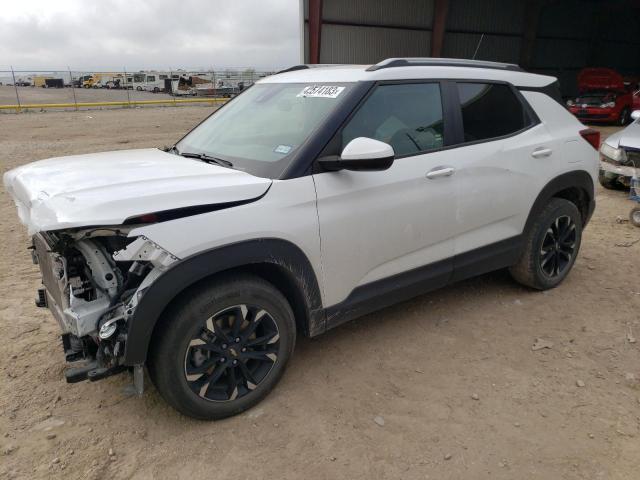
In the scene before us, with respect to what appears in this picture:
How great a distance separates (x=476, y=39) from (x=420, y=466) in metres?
22.4

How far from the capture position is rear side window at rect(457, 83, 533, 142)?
353cm

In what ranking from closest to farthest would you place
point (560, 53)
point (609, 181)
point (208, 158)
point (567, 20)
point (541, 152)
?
point (208, 158) → point (541, 152) → point (609, 181) → point (567, 20) → point (560, 53)

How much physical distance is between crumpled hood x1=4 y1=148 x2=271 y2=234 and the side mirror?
448 mm

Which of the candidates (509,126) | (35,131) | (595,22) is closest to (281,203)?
(509,126)

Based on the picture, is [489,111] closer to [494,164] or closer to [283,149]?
[494,164]

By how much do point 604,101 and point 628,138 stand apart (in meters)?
12.1

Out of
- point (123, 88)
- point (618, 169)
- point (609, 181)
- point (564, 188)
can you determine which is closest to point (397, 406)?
point (564, 188)

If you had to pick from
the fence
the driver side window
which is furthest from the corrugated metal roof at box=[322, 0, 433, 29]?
the driver side window

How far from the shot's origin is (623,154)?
7.12 meters

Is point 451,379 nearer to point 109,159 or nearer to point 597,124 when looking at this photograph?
point 109,159

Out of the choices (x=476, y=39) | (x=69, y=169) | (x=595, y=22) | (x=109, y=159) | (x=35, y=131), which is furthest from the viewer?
(x=595, y=22)

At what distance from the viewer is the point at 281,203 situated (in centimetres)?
265

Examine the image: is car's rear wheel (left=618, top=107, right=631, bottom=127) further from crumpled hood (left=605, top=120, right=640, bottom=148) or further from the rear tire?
the rear tire

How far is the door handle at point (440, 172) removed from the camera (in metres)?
3.21
